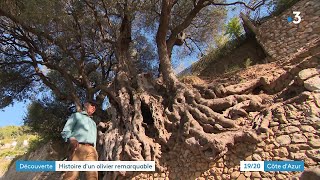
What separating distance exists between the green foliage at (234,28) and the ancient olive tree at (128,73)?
85cm

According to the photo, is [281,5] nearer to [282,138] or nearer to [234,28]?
[234,28]

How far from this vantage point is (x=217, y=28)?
1406 centimetres

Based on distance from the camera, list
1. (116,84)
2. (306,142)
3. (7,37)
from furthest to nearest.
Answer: (7,37) < (116,84) < (306,142)

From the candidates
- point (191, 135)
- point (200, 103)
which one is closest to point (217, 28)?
point (200, 103)

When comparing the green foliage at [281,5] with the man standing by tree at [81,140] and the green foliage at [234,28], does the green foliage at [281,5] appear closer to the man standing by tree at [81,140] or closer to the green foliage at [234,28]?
the green foliage at [234,28]

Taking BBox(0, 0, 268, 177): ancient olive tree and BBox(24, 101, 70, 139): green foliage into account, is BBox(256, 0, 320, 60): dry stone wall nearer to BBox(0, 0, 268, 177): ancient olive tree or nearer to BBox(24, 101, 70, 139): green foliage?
BBox(0, 0, 268, 177): ancient olive tree

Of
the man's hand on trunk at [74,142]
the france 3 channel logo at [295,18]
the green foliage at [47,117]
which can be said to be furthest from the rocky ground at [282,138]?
the green foliage at [47,117]

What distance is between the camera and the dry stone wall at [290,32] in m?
9.57

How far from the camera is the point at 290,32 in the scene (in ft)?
33.2

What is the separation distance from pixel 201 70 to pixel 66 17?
5.45 metres

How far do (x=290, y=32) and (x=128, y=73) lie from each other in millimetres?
5341

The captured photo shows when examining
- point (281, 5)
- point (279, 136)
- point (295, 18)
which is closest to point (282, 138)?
point (279, 136)

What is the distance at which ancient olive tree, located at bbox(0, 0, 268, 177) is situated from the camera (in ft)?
24.8

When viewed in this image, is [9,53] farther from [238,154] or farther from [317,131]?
[317,131]
